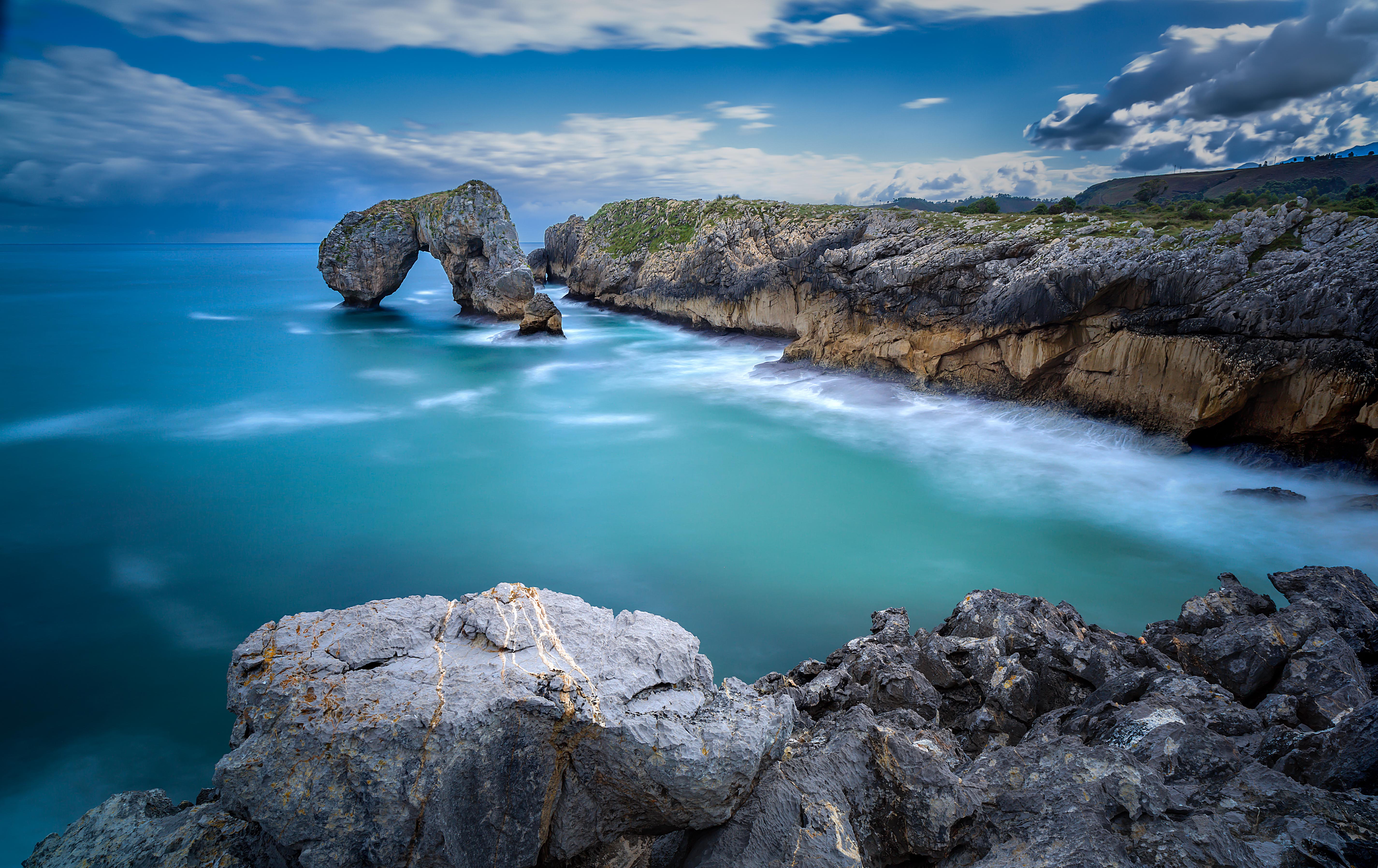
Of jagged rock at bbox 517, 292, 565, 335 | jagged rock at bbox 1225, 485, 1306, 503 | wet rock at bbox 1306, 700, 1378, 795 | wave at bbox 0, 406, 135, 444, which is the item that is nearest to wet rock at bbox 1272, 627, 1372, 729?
wet rock at bbox 1306, 700, 1378, 795

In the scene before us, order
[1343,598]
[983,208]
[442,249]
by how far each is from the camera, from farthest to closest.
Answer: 1. [442,249]
2. [983,208]
3. [1343,598]

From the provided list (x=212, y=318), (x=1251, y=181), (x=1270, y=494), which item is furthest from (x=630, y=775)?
(x=1251, y=181)

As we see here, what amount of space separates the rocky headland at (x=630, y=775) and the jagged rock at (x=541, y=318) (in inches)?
1290

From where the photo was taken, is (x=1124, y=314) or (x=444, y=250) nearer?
(x=1124, y=314)

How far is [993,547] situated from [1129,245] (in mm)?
11067

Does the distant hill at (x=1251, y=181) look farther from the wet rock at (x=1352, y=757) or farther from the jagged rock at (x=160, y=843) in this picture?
the jagged rock at (x=160, y=843)

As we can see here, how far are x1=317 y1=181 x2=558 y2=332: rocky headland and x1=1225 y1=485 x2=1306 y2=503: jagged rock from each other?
3160 cm

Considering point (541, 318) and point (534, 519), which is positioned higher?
point (541, 318)

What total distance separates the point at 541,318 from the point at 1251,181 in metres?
61.0

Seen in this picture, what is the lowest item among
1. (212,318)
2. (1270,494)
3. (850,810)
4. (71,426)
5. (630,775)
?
(71,426)

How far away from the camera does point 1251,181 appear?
5244 centimetres

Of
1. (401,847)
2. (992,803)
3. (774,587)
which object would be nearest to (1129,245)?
(774,587)

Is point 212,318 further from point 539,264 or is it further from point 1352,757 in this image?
point 1352,757

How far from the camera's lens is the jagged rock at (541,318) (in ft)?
118
